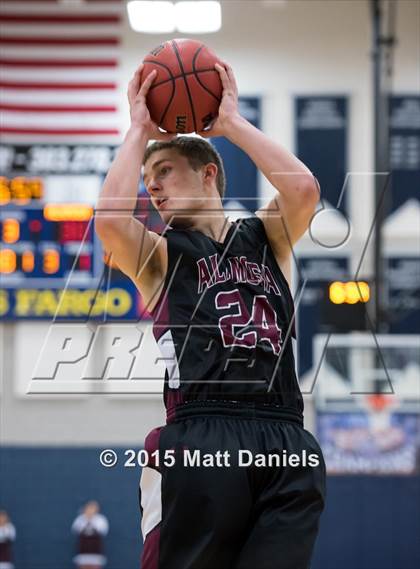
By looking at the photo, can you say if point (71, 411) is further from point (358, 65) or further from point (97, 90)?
point (358, 65)

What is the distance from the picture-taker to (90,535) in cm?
986

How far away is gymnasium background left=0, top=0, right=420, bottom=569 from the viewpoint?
9602mm

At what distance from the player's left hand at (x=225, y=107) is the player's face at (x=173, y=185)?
161 mm

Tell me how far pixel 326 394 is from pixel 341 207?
→ 1910mm

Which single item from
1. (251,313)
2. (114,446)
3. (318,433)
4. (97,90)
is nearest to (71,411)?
(114,446)

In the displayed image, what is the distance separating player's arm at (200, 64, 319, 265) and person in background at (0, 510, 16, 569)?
24.3 ft

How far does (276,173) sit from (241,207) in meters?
6.30

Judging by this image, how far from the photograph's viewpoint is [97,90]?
10.0 m

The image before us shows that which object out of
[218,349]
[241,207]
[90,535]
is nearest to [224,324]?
[218,349]

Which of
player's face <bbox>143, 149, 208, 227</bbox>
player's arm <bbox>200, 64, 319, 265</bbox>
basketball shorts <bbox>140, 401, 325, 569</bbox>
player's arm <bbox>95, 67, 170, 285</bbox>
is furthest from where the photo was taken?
player's face <bbox>143, 149, 208, 227</bbox>

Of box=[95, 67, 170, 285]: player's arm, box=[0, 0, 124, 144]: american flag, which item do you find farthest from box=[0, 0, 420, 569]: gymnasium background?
box=[95, 67, 170, 285]: player's arm

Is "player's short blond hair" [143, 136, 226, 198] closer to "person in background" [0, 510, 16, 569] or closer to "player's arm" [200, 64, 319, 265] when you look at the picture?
"player's arm" [200, 64, 319, 265]

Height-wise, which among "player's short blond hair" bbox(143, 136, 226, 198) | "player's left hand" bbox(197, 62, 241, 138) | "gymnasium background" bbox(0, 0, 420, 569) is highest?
"player's left hand" bbox(197, 62, 241, 138)
